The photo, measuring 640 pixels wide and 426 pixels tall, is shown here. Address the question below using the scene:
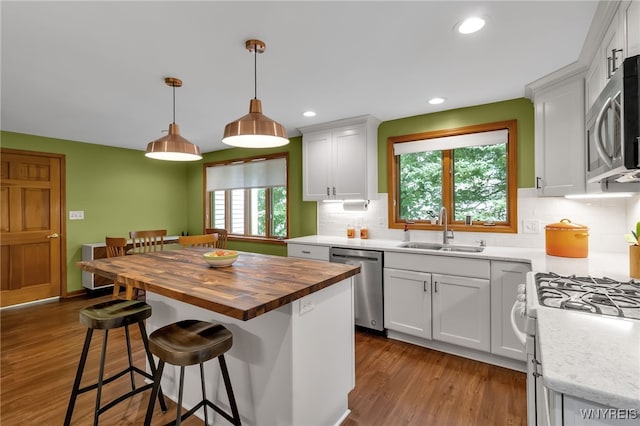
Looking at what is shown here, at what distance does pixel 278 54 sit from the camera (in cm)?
210

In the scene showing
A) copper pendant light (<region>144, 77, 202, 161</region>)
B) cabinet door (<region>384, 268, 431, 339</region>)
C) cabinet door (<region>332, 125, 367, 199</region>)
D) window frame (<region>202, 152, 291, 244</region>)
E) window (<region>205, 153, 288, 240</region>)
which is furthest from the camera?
window (<region>205, 153, 288, 240</region>)

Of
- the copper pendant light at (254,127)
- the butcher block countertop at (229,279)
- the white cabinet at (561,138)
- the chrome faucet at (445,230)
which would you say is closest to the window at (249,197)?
the chrome faucet at (445,230)

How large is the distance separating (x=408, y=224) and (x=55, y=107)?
3.93 metres

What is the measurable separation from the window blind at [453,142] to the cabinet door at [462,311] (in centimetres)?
141

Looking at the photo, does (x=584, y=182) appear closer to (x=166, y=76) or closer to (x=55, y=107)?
(x=166, y=76)

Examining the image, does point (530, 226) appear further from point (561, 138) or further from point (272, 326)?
point (272, 326)

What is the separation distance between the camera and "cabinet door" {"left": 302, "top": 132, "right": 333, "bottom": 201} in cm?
383

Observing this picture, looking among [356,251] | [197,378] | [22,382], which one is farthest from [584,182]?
[22,382]

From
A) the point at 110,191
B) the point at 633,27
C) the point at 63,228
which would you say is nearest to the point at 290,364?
the point at 633,27

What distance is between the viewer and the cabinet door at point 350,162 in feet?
11.7

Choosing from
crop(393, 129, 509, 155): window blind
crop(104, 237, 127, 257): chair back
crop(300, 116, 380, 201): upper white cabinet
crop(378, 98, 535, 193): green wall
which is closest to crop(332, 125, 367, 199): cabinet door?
crop(300, 116, 380, 201): upper white cabinet

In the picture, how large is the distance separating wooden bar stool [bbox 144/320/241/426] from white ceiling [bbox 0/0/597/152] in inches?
66.7

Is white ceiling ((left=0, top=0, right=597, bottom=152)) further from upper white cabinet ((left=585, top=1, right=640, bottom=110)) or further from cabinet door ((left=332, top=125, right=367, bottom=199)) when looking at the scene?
cabinet door ((left=332, top=125, right=367, bottom=199))

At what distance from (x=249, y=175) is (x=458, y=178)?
10.3 feet
